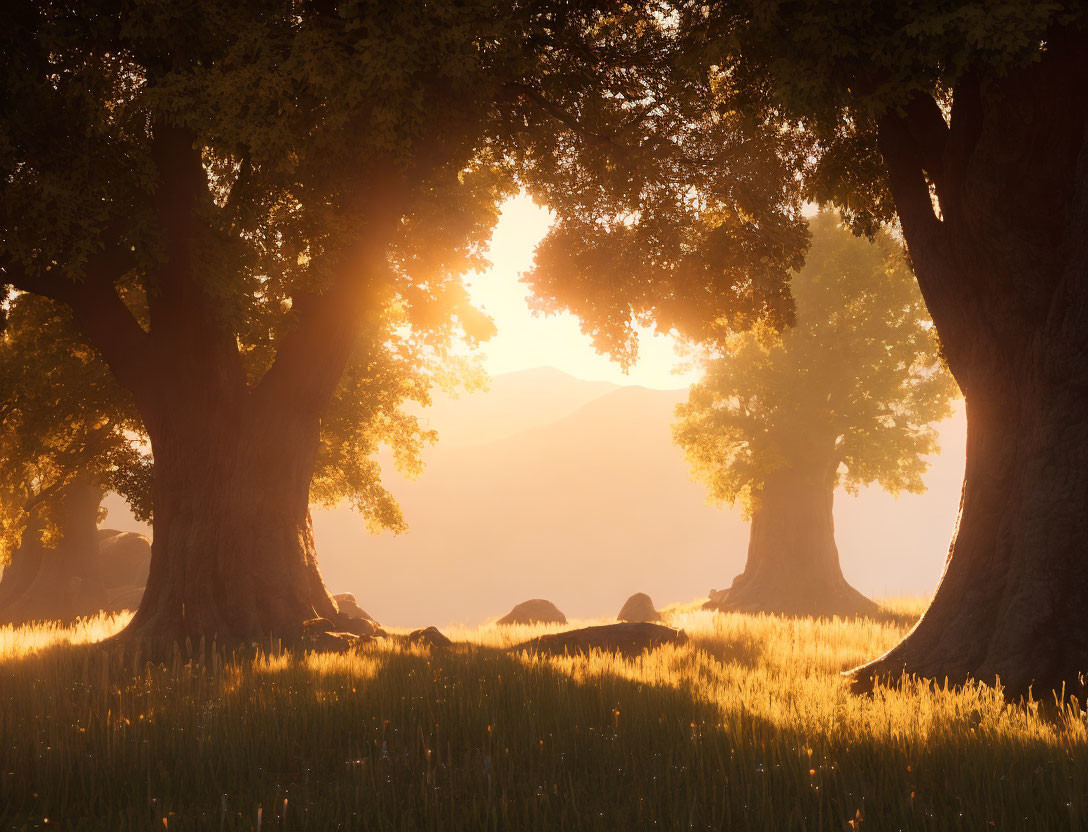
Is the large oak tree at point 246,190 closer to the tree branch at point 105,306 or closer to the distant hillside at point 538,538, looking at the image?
the tree branch at point 105,306

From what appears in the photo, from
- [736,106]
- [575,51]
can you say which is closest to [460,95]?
[575,51]

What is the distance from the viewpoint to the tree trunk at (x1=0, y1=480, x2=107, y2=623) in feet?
97.8

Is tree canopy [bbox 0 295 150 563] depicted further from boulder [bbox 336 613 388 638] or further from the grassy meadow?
the grassy meadow

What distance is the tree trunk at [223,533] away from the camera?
43.5 ft

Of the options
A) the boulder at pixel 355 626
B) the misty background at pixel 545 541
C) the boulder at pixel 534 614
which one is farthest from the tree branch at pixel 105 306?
the misty background at pixel 545 541

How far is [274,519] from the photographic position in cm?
1395

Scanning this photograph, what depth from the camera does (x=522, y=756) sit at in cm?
529

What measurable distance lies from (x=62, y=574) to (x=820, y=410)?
97.0ft

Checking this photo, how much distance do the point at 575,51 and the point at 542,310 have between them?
5.22 m

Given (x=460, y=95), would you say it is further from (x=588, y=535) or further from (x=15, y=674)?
(x=588, y=535)

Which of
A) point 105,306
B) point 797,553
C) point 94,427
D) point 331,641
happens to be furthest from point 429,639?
point 797,553

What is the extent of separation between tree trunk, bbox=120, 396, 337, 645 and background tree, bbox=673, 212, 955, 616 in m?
16.9

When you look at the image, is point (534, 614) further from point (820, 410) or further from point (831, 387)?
point (831, 387)

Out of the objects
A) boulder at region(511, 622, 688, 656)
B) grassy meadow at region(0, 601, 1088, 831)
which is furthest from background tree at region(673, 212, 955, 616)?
grassy meadow at region(0, 601, 1088, 831)
